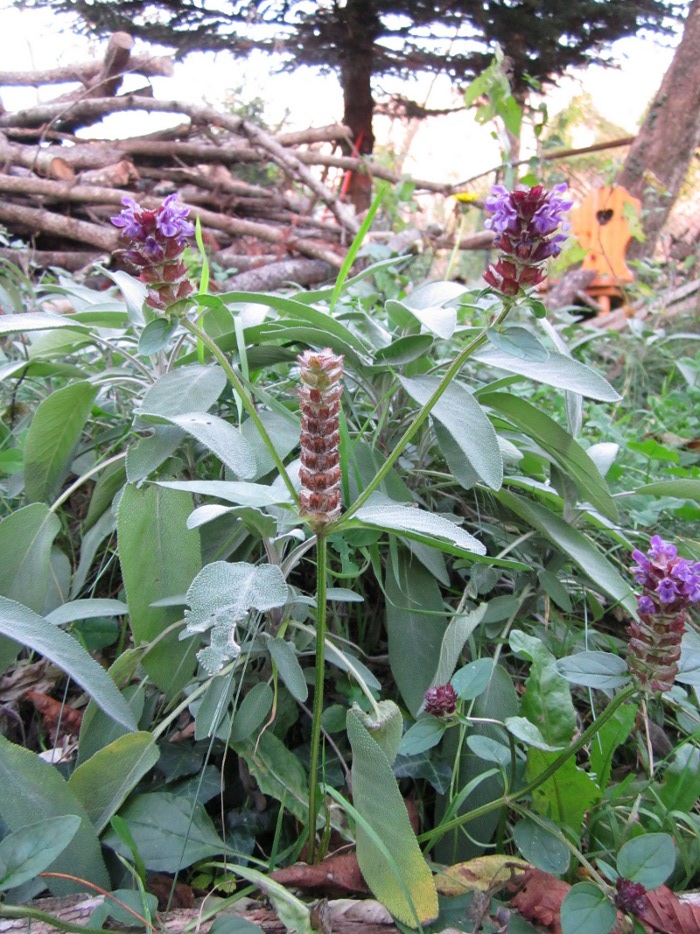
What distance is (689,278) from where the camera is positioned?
3559 millimetres

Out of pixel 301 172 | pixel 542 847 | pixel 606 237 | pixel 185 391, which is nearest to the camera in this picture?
pixel 542 847

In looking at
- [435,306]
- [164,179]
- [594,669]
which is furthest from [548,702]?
[164,179]

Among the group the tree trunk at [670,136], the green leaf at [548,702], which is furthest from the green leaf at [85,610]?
the tree trunk at [670,136]

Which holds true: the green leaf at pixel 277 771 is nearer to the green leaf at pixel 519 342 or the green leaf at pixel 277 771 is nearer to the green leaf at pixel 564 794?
the green leaf at pixel 564 794

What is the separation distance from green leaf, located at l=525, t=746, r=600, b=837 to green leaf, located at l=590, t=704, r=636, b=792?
0.06 metres

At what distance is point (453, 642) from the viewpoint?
2.91 feet

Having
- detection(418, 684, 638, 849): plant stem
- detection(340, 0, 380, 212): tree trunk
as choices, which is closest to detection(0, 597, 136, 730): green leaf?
detection(418, 684, 638, 849): plant stem

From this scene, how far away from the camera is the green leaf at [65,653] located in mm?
727

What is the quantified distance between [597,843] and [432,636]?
0.31 metres

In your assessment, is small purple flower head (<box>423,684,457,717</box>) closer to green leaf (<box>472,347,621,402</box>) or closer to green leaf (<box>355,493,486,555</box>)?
green leaf (<box>355,493,486,555</box>)

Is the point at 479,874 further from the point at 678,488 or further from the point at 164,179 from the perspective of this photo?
the point at 164,179

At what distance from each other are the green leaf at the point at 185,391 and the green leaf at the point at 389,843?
45 centimetres

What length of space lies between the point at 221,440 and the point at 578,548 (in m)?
0.53

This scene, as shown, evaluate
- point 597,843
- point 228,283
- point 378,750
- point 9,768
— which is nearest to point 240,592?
point 378,750
